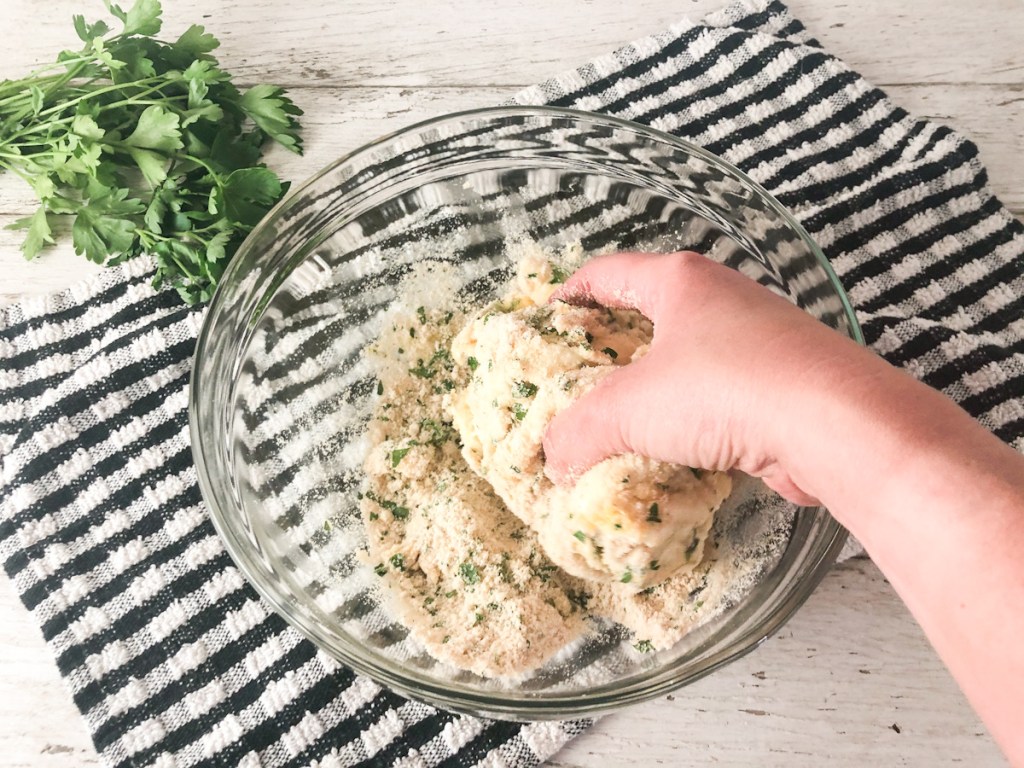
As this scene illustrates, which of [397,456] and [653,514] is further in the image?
[397,456]

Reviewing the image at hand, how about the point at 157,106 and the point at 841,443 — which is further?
the point at 157,106

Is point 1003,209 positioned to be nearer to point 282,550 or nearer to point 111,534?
point 282,550

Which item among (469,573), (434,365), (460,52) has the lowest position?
(469,573)

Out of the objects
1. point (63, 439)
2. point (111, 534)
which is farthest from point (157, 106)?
point (111, 534)

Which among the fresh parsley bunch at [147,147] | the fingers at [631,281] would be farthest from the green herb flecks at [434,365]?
the fresh parsley bunch at [147,147]

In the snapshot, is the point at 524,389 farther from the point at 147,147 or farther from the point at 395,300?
the point at 147,147

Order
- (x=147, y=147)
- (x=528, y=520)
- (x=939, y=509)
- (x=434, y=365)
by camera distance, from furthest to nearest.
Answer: (x=147, y=147) < (x=434, y=365) < (x=528, y=520) < (x=939, y=509)

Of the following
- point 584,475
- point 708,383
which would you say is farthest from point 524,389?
point 708,383
